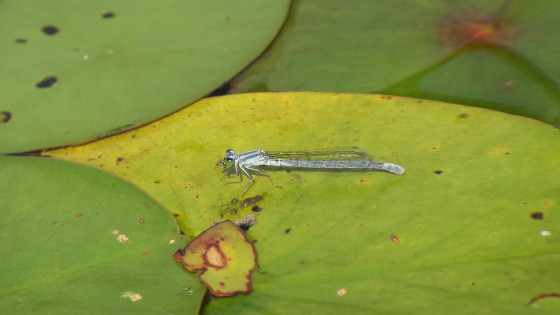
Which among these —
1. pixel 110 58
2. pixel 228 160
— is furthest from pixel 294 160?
pixel 110 58

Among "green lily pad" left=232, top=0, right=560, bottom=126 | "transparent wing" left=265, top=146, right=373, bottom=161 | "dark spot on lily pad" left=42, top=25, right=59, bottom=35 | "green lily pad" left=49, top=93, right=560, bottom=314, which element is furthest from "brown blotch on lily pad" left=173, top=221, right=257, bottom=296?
"dark spot on lily pad" left=42, top=25, right=59, bottom=35

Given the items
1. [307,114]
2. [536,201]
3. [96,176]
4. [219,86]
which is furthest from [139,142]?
[536,201]

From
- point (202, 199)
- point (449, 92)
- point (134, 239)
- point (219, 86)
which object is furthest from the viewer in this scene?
point (219, 86)

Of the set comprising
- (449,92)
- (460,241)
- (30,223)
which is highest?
(449,92)

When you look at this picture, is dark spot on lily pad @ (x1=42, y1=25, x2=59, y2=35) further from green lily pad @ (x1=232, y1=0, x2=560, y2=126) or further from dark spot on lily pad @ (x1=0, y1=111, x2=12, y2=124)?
green lily pad @ (x1=232, y1=0, x2=560, y2=126)

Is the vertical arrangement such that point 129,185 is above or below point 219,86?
below

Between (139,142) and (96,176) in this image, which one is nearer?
(96,176)

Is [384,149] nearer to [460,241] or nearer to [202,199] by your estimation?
[460,241]
